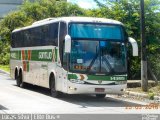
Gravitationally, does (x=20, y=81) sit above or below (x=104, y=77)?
below

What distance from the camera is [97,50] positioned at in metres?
18.0

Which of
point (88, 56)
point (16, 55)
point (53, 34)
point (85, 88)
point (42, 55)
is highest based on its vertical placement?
point (53, 34)

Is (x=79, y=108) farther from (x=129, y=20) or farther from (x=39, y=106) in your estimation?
(x=129, y=20)

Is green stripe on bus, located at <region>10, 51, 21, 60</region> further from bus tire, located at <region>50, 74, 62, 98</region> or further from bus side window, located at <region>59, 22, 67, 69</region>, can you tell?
bus side window, located at <region>59, 22, 67, 69</region>

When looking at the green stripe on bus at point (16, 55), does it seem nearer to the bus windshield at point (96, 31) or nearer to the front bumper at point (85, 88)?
the bus windshield at point (96, 31)

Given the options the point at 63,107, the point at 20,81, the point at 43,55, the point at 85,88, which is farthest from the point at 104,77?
the point at 20,81

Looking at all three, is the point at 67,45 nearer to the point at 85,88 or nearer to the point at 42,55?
the point at 85,88

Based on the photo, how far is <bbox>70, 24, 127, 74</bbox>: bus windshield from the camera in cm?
1784

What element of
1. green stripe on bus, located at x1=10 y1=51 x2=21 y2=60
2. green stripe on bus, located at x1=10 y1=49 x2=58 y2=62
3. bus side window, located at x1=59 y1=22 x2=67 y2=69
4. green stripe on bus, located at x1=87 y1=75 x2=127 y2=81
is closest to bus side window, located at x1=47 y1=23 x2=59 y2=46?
green stripe on bus, located at x1=10 y1=49 x2=58 y2=62

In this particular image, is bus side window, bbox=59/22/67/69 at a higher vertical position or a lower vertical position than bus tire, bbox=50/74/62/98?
higher

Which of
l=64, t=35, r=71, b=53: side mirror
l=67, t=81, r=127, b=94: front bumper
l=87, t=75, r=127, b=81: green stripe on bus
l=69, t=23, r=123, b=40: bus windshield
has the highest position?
l=69, t=23, r=123, b=40: bus windshield


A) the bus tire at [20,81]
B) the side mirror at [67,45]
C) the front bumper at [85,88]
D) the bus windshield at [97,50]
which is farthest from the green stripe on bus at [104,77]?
the bus tire at [20,81]

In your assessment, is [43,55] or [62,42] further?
[43,55]

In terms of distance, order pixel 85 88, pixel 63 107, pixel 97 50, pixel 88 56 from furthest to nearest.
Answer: pixel 97 50 → pixel 88 56 → pixel 85 88 → pixel 63 107
